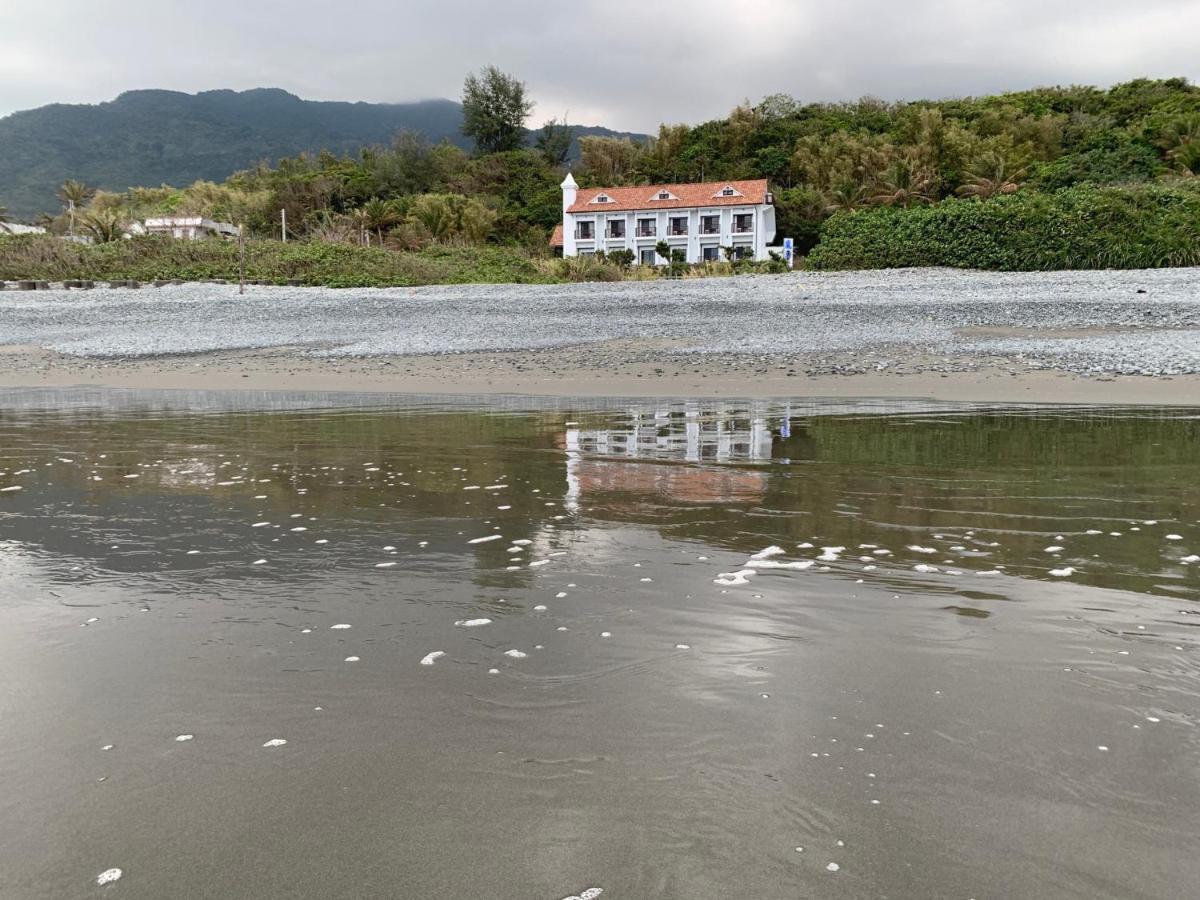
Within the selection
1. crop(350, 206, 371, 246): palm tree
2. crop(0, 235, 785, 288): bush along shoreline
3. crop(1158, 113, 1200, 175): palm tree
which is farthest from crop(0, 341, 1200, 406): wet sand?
crop(1158, 113, 1200, 175): palm tree

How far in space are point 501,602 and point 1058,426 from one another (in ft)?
24.8

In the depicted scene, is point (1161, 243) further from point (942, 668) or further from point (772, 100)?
point (772, 100)

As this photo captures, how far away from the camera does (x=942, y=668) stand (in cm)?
325

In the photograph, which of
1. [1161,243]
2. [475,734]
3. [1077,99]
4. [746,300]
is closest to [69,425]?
[475,734]

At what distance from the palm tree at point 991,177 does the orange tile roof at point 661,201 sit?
15650 millimetres

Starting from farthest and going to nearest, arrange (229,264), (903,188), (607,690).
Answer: (903,188) < (229,264) < (607,690)

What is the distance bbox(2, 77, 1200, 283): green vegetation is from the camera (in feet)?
94.8

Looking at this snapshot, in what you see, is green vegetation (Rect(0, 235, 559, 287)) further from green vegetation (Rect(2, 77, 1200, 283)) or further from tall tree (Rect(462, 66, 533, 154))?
tall tree (Rect(462, 66, 533, 154))

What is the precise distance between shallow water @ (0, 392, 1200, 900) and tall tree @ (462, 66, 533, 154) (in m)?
87.2

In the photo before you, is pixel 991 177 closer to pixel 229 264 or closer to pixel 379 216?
pixel 379 216

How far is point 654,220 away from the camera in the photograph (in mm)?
63062

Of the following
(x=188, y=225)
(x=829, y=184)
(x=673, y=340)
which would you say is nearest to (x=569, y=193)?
(x=829, y=184)

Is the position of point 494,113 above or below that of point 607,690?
above

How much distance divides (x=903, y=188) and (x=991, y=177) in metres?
4.71
